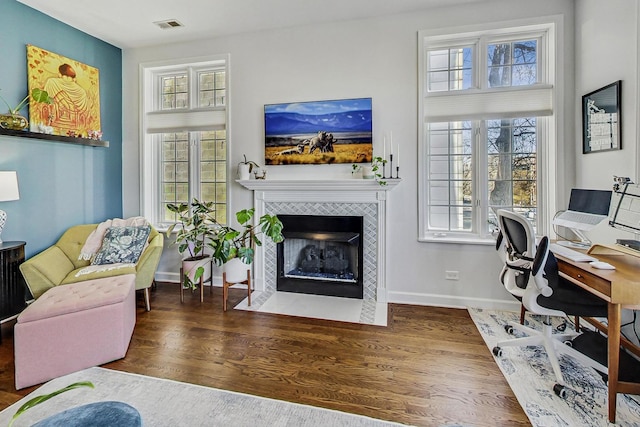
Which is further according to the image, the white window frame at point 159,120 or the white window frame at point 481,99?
the white window frame at point 159,120

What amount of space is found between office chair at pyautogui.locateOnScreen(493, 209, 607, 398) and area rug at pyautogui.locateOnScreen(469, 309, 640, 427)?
77 millimetres

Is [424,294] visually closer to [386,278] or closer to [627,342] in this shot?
[386,278]

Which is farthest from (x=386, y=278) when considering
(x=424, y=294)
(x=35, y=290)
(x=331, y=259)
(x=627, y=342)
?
(x=35, y=290)

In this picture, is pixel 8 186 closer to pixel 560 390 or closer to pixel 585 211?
pixel 560 390

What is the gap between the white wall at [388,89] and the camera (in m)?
3.28

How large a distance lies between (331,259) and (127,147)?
3103mm

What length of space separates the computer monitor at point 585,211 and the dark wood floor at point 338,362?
3.82 ft

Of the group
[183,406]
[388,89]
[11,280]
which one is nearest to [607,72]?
[388,89]

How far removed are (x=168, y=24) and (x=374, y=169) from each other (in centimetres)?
283

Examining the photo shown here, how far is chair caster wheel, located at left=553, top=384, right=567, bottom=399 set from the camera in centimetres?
191

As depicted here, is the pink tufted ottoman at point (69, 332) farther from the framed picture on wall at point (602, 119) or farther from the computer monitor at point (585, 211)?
the framed picture on wall at point (602, 119)

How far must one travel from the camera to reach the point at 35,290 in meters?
2.87

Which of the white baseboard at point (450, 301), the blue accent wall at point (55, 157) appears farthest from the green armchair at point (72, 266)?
the white baseboard at point (450, 301)

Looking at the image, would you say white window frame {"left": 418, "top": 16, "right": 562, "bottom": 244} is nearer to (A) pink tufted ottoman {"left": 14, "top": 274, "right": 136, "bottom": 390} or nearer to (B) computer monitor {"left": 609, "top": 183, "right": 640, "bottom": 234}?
(B) computer monitor {"left": 609, "top": 183, "right": 640, "bottom": 234}
